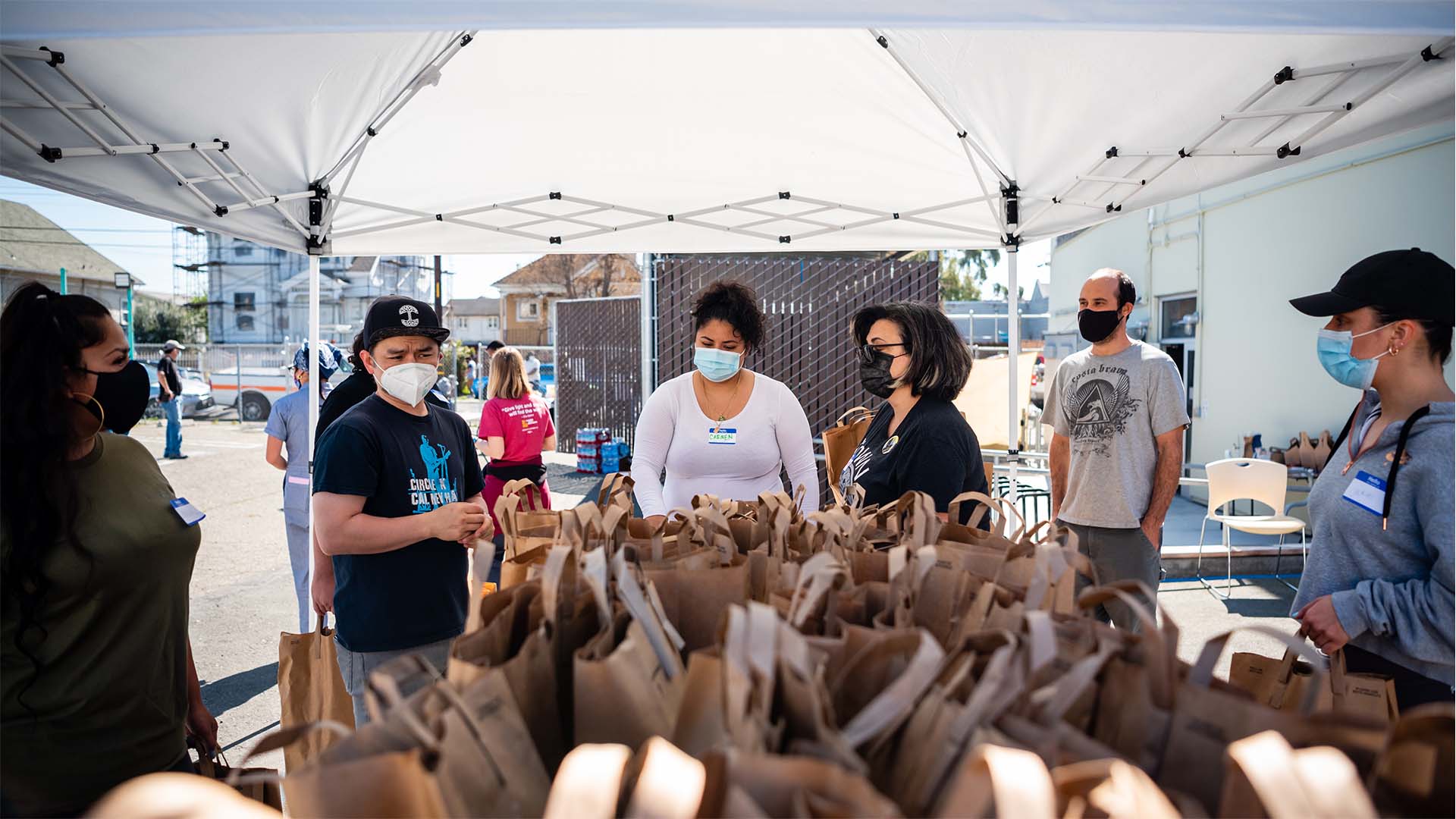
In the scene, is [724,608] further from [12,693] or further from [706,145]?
[706,145]

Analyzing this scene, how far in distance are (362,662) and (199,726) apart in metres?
0.39

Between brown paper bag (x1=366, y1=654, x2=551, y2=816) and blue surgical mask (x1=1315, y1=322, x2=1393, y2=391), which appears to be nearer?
brown paper bag (x1=366, y1=654, x2=551, y2=816)

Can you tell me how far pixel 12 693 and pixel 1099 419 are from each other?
11.9ft

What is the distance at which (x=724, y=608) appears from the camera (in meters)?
1.17

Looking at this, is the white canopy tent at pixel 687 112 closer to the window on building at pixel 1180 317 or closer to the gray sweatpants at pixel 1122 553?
the gray sweatpants at pixel 1122 553

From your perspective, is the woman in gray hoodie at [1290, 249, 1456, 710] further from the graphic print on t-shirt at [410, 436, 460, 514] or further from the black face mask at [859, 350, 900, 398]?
the graphic print on t-shirt at [410, 436, 460, 514]

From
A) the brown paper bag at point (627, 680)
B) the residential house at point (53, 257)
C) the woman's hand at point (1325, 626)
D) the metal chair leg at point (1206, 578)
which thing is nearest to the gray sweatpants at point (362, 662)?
the brown paper bag at point (627, 680)

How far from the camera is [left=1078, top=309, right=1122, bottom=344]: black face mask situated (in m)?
3.40

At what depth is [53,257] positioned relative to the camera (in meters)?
30.6

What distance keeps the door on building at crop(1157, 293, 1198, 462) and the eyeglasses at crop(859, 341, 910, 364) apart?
8.65 m

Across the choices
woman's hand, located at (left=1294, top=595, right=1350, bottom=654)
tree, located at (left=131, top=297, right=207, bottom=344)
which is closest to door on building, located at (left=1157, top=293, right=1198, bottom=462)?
woman's hand, located at (left=1294, top=595, right=1350, bottom=654)

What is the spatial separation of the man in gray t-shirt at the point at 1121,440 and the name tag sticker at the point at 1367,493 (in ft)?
5.47

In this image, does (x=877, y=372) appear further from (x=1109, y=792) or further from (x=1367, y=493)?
(x=1109, y=792)

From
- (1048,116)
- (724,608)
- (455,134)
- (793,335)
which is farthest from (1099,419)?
(793,335)
